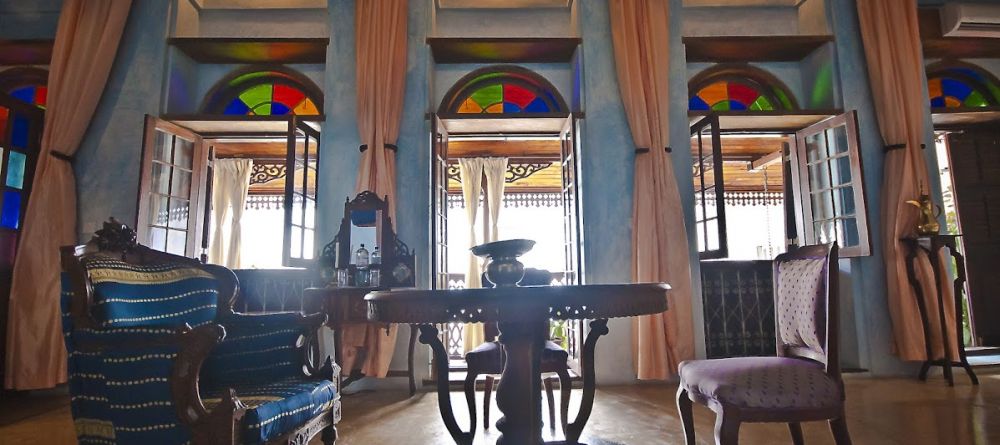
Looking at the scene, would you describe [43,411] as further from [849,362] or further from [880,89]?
[880,89]

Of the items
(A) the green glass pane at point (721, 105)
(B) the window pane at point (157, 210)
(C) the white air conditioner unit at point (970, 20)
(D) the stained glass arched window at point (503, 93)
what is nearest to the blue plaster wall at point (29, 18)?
(B) the window pane at point (157, 210)

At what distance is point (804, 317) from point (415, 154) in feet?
9.96

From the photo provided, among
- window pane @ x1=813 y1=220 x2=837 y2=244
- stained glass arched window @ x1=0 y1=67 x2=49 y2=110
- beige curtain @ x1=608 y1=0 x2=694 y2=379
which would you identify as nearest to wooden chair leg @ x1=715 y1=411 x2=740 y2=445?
beige curtain @ x1=608 y1=0 x2=694 y2=379

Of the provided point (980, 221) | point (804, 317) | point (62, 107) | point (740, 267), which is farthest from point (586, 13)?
point (980, 221)

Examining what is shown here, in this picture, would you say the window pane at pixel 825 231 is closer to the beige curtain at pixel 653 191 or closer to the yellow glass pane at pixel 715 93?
the yellow glass pane at pixel 715 93

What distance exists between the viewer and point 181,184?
172 inches

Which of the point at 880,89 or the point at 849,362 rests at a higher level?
the point at 880,89

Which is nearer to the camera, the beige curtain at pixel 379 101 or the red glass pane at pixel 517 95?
the beige curtain at pixel 379 101

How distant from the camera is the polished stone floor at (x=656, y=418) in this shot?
2.45 m

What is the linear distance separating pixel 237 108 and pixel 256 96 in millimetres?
209

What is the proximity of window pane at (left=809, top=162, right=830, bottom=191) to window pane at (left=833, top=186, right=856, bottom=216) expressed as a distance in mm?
124

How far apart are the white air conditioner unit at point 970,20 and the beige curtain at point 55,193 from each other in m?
7.04

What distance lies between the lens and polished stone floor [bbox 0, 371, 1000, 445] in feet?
8.04

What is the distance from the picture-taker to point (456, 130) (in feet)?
15.2
